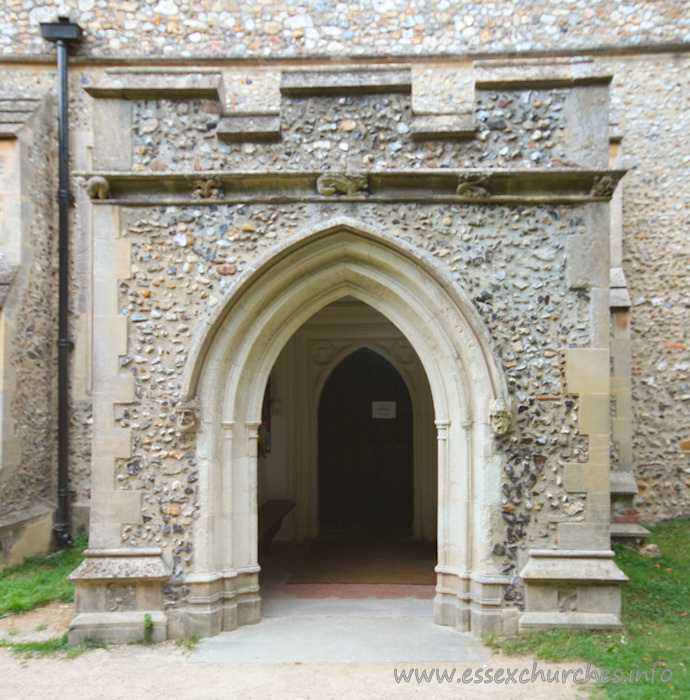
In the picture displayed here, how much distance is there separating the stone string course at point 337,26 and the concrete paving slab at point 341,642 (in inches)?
267

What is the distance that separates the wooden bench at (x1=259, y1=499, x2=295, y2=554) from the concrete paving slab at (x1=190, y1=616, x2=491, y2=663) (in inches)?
63.6

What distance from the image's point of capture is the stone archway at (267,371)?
15.3ft

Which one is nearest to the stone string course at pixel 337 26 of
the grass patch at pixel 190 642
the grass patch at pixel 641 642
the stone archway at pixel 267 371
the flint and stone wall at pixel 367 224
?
the flint and stone wall at pixel 367 224

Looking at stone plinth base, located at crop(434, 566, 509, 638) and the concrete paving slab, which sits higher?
stone plinth base, located at crop(434, 566, 509, 638)

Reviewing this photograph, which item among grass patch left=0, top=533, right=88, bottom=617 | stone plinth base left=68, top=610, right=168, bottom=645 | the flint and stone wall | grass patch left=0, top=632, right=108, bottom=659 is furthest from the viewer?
grass patch left=0, top=533, right=88, bottom=617

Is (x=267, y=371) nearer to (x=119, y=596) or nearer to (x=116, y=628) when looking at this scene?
(x=119, y=596)

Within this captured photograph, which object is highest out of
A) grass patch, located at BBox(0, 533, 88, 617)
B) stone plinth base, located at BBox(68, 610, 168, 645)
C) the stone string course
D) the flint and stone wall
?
the stone string course

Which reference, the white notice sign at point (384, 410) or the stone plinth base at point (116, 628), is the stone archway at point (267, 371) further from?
the white notice sign at point (384, 410)

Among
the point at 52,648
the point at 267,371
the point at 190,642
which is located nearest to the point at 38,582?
the point at 52,648

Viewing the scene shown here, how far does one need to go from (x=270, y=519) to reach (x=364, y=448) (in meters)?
2.00

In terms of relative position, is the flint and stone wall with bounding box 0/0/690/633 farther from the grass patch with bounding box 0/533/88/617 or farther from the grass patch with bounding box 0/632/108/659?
the grass patch with bounding box 0/533/88/617

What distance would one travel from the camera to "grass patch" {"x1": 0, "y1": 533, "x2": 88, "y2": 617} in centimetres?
548

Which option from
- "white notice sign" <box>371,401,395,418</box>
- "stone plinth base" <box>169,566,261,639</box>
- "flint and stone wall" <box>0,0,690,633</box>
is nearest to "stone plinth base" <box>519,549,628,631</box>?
"flint and stone wall" <box>0,0,690,633</box>

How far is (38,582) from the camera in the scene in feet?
19.8
